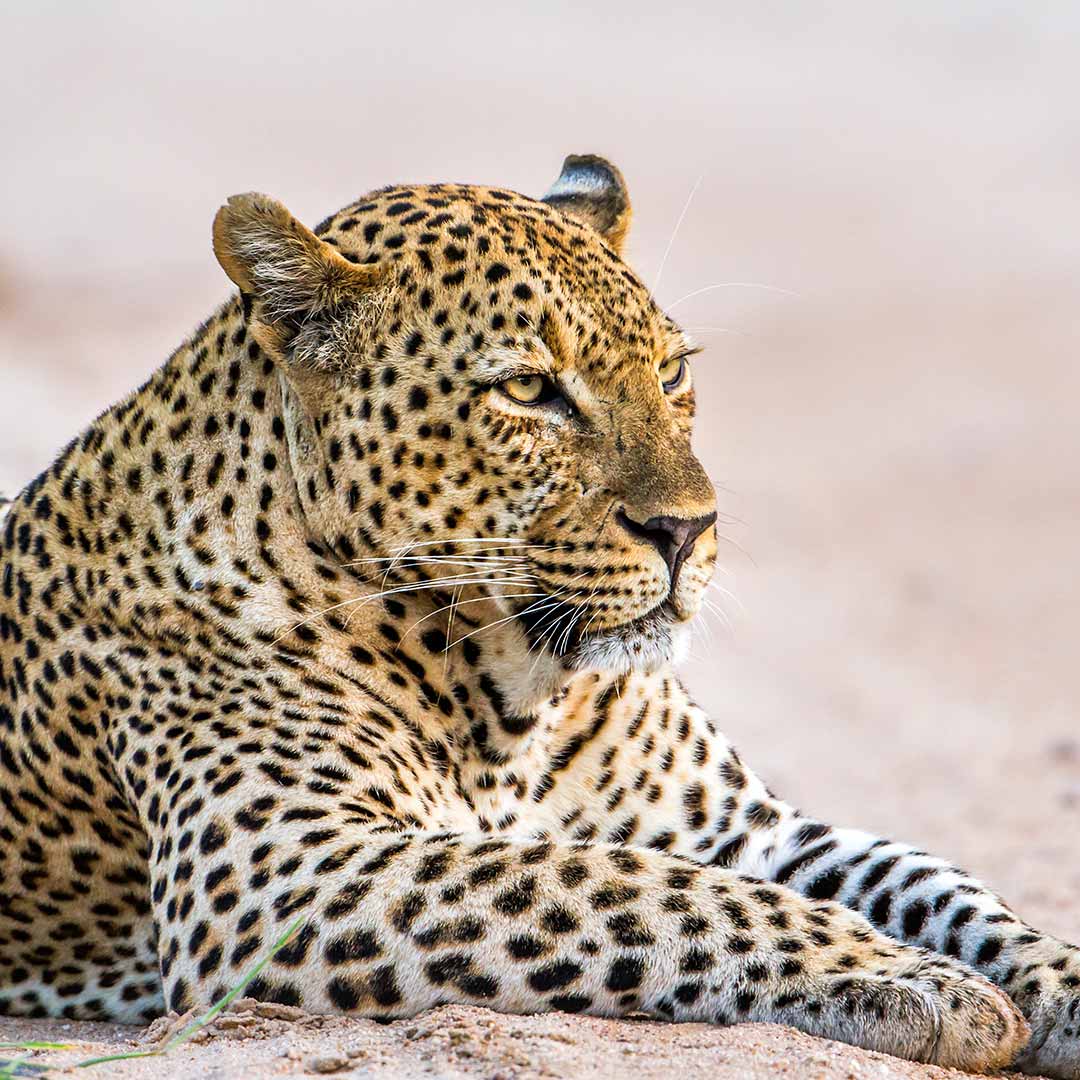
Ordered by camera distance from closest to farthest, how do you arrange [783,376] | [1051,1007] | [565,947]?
1. [565,947]
2. [1051,1007]
3. [783,376]

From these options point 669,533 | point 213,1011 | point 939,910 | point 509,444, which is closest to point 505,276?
point 509,444

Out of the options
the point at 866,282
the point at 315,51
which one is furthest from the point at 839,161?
the point at 315,51

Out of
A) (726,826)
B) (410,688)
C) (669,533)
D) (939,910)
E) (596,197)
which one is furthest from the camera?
(596,197)

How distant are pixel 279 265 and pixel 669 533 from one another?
152 cm

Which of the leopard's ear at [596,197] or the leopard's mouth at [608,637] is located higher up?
the leopard's ear at [596,197]

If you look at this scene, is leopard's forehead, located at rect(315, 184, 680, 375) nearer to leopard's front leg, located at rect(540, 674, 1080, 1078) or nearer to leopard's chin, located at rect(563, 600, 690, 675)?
leopard's chin, located at rect(563, 600, 690, 675)

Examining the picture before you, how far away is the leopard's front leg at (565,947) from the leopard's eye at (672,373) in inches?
69.7

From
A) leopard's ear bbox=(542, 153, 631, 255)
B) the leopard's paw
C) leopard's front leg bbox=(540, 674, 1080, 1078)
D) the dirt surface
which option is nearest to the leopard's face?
leopard's front leg bbox=(540, 674, 1080, 1078)

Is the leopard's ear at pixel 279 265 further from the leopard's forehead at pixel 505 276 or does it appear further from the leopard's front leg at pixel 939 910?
the leopard's front leg at pixel 939 910

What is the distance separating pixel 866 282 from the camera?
31391 millimetres

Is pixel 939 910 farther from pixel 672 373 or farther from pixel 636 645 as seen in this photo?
pixel 672 373

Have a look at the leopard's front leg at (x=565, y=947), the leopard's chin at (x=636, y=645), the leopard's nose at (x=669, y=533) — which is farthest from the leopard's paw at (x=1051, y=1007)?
the leopard's nose at (x=669, y=533)

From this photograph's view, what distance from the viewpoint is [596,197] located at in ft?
24.5

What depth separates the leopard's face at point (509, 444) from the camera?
20.0 feet
